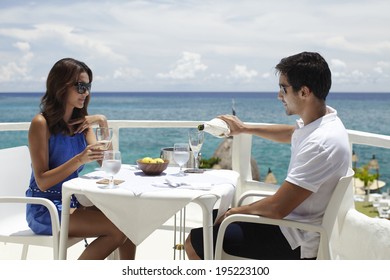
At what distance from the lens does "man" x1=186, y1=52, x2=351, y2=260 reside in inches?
88.3

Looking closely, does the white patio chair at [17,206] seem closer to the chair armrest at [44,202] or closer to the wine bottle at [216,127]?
the chair armrest at [44,202]

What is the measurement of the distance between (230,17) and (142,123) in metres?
37.0

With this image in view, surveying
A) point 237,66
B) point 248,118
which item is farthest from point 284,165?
point 237,66

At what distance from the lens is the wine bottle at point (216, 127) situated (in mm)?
2918

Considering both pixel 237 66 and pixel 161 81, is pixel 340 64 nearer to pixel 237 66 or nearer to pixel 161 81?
pixel 237 66

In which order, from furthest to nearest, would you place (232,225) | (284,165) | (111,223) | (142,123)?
(284,165) → (142,123) → (111,223) → (232,225)

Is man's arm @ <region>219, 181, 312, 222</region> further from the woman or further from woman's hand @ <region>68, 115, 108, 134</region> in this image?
woman's hand @ <region>68, 115, 108, 134</region>

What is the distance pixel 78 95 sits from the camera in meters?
2.95

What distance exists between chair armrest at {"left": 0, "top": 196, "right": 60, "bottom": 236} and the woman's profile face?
Answer: 63 centimetres

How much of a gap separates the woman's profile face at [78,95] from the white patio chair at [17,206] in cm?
50

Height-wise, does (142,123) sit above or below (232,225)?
above

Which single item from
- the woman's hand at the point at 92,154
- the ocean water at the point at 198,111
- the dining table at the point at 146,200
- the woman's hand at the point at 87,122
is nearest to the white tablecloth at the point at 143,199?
the dining table at the point at 146,200

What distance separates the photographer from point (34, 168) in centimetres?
276

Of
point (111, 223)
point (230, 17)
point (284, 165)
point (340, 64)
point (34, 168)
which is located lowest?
point (284, 165)
